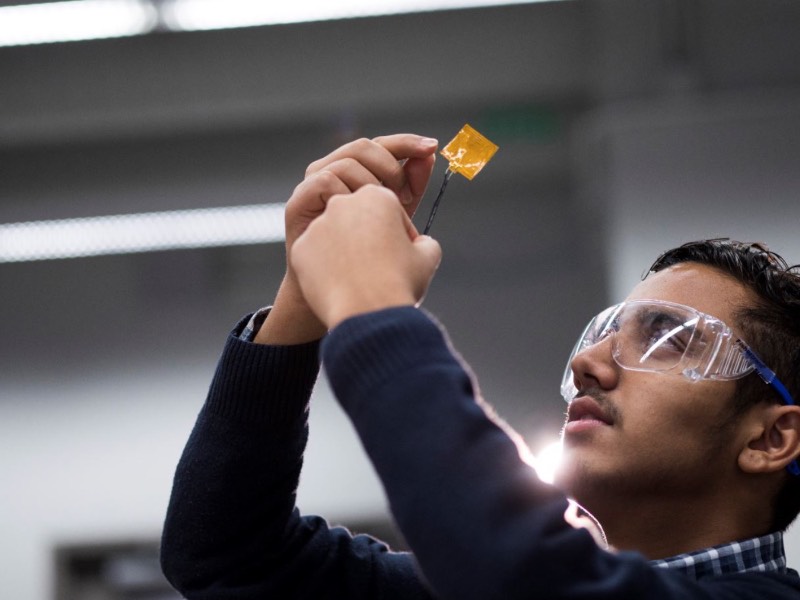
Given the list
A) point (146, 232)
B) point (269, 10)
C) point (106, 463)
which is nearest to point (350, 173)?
point (269, 10)

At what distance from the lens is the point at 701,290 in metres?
1.46

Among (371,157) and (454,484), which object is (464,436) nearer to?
(454,484)

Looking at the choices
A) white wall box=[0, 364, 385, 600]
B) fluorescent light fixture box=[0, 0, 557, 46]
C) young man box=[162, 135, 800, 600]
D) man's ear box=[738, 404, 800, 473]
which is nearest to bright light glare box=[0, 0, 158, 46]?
fluorescent light fixture box=[0, 0, 557, 46]

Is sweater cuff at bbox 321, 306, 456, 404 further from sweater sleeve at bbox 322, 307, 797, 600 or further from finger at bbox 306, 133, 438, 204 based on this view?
finger at bbox 306, 133, 438, 204

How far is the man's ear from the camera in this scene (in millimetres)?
1374

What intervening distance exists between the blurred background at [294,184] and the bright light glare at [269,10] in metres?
0.03

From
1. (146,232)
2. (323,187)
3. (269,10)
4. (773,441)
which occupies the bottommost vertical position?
(773,441)

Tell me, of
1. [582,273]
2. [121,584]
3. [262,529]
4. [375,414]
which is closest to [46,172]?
[121,584]

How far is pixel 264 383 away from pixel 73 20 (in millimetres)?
2448

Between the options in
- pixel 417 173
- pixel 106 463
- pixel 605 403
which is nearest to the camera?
pixel 417 173

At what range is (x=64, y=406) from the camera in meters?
4.92

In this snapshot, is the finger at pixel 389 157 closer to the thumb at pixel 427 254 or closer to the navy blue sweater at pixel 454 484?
the thumb at pixel 427 254

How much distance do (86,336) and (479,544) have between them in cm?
454

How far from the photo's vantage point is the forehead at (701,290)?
144cm
